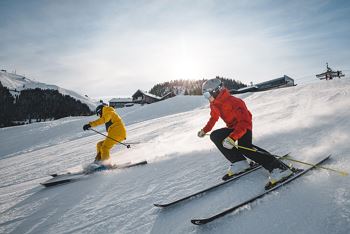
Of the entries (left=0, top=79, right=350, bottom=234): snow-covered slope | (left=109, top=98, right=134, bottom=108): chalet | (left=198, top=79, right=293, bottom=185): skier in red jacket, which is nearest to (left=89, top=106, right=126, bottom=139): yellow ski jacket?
(left=0, top=79, right=350, bottom=234): snow-covered slope

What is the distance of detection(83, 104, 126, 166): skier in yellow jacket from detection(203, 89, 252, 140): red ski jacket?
13.3ft

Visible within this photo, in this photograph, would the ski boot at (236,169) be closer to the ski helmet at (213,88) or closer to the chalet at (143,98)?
the ski helmet at (213,88)

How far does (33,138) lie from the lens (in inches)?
854

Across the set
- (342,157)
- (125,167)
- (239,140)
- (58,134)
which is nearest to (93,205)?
(125,167)

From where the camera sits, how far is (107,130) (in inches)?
304

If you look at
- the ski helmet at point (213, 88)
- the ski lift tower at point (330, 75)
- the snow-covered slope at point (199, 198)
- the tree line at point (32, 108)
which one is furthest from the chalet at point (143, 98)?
the ski helmet at point (213, 88)

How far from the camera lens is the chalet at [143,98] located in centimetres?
6081

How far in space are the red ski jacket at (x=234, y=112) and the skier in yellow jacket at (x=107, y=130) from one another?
4.05m

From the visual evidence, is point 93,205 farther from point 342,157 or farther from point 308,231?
point 342,157

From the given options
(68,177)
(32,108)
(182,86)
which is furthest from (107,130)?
(182,86)

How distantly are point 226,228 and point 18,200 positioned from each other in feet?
15.9

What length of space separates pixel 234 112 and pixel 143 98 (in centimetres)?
5830

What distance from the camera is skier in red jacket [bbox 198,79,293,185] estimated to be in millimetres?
3828

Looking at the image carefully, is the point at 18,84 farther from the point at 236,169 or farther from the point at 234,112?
the point at 236,169
